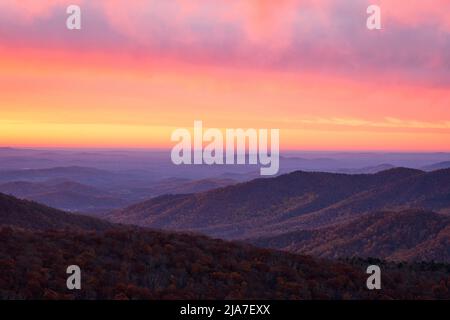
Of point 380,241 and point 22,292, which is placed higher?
point 22,292

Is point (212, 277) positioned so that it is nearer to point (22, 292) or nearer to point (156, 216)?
point (22, 292)

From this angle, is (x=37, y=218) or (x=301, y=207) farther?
(x=301, y=207)

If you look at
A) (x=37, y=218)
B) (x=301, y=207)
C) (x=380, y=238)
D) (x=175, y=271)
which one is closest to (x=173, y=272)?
(x=175, y=271)

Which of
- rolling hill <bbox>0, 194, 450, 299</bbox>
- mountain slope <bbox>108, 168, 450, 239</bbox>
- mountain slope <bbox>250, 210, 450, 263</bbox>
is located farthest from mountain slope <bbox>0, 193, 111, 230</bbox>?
mountain slope <bbox>108, 168, 450, 239</bbox>

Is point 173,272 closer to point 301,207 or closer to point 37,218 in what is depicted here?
point 37,218

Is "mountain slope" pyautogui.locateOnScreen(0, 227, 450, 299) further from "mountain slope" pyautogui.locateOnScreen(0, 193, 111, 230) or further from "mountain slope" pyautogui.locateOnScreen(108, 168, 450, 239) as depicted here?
"mountain slope" pyautogui.locateOnScreen(108, 168, 450, 239)
